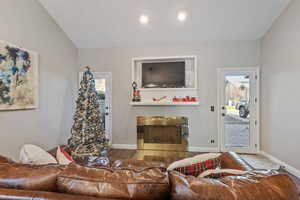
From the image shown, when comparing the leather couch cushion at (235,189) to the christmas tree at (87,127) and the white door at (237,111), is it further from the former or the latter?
the white door at (237,111)

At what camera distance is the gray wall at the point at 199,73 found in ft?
15.1

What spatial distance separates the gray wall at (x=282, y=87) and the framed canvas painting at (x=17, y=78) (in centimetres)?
499

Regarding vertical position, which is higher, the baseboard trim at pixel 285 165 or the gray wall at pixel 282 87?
the gray wall at pixel 282 87

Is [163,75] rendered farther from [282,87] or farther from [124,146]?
[282,87]

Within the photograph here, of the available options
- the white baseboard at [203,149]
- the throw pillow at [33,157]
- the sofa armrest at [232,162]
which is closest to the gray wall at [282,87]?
the white baseboard at [203,149]

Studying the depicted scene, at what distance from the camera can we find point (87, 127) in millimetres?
4215

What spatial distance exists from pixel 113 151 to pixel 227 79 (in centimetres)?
Result: 354

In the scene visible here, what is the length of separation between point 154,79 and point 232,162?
339cm

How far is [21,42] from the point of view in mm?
3373

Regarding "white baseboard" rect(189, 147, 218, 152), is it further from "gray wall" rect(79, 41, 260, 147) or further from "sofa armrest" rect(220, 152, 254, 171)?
"sofa armrest" rect(220, 152, 254, 171)

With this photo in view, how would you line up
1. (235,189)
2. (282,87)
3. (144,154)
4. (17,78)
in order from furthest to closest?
(144,154) < (282,87) < (17,78) < (235,189)

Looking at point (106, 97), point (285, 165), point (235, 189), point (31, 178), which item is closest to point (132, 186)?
point (235, 189)

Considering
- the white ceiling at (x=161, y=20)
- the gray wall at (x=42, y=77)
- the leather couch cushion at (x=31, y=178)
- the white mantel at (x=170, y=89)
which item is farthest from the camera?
the white mantel at (x=170, y=89)

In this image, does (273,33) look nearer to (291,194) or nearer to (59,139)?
(291,194)
